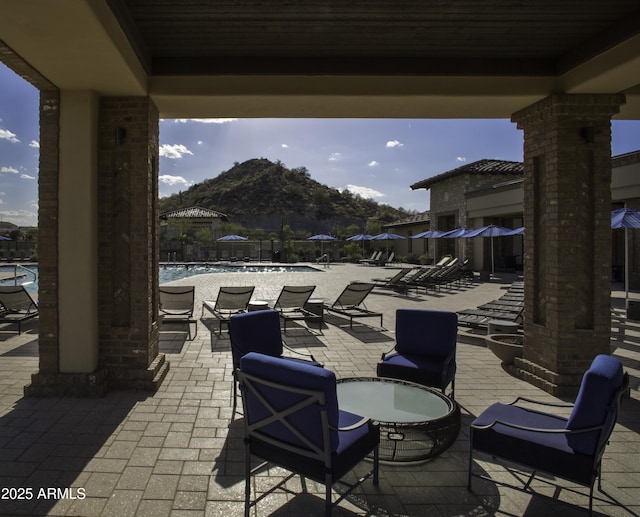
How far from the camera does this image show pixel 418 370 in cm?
394

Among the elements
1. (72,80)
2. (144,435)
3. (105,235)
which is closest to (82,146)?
(72,80)

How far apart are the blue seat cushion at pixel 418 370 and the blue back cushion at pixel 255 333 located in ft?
3.55

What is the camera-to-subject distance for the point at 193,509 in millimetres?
2492

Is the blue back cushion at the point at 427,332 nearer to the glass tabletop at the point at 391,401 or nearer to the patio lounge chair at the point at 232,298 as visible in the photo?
the glass tabletop at the point at 391,401

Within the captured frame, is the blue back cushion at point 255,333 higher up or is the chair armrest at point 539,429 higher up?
the blue back cushion at point 255,333

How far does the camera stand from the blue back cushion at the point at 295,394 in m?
2.20

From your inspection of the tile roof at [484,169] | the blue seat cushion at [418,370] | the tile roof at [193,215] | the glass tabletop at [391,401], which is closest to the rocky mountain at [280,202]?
the tile roof at [193,215]

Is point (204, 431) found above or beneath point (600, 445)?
beneath

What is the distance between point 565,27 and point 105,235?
16.7 ft

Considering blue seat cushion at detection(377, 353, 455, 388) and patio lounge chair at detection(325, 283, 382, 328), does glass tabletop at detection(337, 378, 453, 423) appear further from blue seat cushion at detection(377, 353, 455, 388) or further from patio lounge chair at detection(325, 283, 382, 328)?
patio lounge chair at detection(325, 283, 382, 328)

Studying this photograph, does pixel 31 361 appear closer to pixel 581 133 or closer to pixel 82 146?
pixel 82 146

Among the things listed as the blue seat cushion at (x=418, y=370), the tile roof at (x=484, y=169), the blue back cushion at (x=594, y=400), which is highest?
the tile roof at (x=484, y=169)

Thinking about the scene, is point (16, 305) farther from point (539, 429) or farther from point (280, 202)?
point (280, 202)

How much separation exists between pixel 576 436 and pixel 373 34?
148 inches
